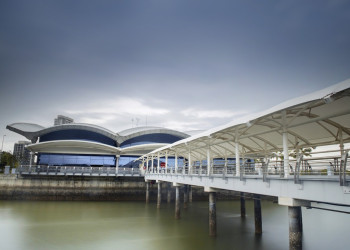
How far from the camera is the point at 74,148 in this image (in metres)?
45.2

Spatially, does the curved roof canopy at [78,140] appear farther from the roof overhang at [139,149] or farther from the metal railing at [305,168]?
the metal railing at [305,168]

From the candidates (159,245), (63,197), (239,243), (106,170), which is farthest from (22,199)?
(239,243)

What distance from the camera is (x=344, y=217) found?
22656mm

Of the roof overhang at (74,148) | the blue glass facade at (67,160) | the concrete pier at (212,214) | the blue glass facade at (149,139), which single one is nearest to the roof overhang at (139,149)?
the roof overhang at (74,148)

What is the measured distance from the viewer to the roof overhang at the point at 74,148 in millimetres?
43219

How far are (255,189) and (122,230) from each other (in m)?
11.9

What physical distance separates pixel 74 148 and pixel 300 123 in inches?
1656

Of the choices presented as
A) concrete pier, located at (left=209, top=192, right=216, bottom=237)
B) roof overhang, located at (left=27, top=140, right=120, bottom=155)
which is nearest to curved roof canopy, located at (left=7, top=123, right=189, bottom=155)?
roof overhang, located at (left=27, top=140, right=120, bottom=155)

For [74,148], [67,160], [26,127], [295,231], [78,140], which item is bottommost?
[295,231]

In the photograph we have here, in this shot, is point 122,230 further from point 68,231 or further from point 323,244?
point 323,244

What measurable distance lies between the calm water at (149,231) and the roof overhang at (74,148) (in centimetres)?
1834

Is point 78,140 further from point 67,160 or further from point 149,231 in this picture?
point 149,231

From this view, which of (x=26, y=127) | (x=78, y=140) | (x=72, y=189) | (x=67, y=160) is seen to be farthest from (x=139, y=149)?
(x=26, y=127)

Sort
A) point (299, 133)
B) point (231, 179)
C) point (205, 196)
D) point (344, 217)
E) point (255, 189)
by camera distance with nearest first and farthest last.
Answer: point (255, 189) < point (231, 179) < point (299, 133) < point (344, 217) < point (205, 196)
